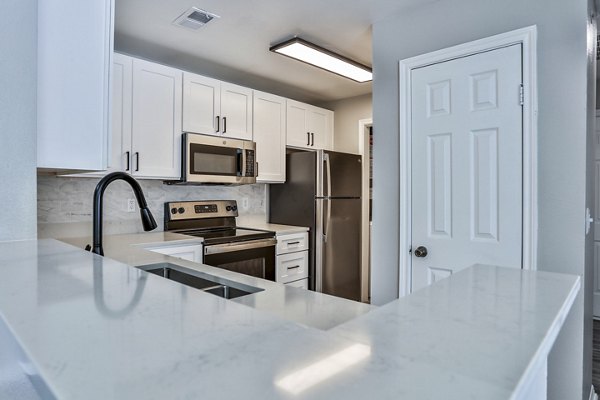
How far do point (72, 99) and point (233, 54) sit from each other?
176cm

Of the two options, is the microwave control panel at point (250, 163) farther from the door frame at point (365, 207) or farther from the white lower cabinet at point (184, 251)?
the door frame at point (365, 207)

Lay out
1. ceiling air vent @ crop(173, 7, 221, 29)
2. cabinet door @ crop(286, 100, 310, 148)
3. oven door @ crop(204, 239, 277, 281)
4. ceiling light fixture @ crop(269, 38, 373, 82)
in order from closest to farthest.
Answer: ceiling air vent @ crop(173, 7, 221, 29) → ceiling light fixture @ crop(269, 38, 373, 82) → oven door @ crop(204, 239, 277, 281) → cabinet door @ crop(286, 100, 310, 148)

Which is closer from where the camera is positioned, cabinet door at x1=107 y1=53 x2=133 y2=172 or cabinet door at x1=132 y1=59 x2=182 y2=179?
cabinet door at x1=107 y1=53 x2=133 y2=172

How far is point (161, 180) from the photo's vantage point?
125 inches

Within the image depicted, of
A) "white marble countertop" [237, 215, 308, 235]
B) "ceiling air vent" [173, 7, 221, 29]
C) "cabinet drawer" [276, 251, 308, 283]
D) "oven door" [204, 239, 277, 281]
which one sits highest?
"ceiling air vent" [173, 7, 221, 29]

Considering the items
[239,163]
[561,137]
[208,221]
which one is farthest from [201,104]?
[561,137]

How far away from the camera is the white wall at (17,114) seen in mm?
1321

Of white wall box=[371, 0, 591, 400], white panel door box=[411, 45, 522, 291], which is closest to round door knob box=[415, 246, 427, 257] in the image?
white panel door box=[411, 45, 522, 291]

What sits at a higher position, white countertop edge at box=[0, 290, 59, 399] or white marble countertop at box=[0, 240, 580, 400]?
white marble countertop at box=[0, 240, 580, 400]

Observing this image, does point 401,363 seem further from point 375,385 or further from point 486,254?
point 486,254

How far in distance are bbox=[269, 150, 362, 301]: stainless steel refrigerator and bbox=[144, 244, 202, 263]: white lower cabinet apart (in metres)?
1.19

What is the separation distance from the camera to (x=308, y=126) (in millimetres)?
4027

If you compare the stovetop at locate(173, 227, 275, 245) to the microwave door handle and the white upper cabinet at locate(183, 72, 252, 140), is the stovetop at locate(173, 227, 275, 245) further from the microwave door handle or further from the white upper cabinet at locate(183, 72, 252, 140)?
the white upper cabinet at locate(183, 72, 252, 140)

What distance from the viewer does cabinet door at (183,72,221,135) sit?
305 cm
